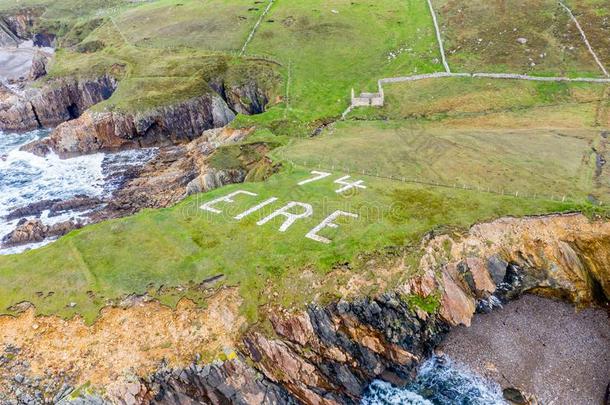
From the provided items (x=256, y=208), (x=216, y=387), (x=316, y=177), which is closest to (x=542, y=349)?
(x=216, y=387)

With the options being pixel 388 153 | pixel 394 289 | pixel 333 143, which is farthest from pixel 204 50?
pixel 394 289

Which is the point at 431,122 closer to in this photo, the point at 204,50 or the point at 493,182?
the point at 493,182

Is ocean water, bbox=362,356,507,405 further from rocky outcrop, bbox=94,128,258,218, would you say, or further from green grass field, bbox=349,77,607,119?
green grass field, bbox=349,77,607,119

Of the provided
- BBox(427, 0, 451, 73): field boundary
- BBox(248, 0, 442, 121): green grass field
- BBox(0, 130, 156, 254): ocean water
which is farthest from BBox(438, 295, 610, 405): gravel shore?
BBox(427, 0, 451, 73): field boundary

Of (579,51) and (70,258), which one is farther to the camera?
(579,51)

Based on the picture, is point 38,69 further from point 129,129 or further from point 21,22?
point 21,22

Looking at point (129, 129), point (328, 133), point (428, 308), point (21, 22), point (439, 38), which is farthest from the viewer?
point (21, 22)

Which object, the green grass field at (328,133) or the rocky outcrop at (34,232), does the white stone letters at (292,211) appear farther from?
the rocky outcrop at (34,232)
